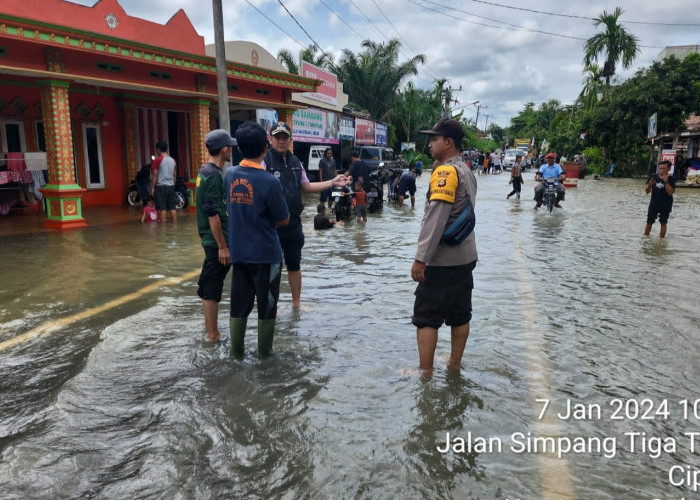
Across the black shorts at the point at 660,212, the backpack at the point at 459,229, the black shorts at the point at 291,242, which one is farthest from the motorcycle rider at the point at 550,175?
the backpack at the point at 459,229

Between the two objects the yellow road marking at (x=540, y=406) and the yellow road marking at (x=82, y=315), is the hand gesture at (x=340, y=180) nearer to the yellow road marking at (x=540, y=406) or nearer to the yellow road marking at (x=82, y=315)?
the yellow road marking at (x=540, y=406)

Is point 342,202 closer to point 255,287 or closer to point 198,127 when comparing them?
point 198,127

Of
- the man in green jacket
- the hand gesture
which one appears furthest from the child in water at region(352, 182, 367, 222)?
the man in green jacket

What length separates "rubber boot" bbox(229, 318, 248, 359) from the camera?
4023 millimetres

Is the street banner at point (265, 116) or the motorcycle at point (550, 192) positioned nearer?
the motorcycle at point (550, 192)

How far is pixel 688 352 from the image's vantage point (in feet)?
14.6

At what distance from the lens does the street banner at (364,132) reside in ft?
91.9

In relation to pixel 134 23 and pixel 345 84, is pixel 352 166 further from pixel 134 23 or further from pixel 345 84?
pixel 345 84

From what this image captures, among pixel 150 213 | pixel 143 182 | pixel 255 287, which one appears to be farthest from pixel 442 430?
pixel 143 182

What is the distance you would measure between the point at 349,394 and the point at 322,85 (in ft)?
76.1

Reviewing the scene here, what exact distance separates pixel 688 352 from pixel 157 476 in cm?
425

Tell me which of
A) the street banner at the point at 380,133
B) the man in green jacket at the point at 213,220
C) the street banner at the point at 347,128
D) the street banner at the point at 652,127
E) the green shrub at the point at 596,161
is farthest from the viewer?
the green shrub at the point at 596,161

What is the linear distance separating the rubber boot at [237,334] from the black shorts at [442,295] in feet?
4.37

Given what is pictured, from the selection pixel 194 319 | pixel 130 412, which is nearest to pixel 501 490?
pixel 130 412
